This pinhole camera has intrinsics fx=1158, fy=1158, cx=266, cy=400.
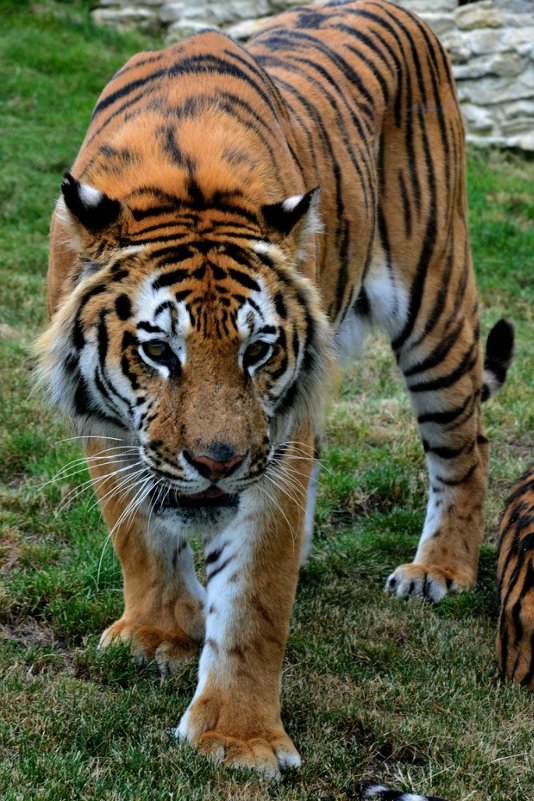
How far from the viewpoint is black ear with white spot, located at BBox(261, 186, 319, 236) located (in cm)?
298

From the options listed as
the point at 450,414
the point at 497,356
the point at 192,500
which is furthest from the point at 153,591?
the point at 497,356

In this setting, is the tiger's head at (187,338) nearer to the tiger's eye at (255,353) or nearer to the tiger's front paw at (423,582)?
the tiger's eye at (255,353)

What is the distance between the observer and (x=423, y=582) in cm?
450

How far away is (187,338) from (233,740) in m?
1.11

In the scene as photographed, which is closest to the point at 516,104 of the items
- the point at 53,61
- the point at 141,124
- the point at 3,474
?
the point at 53,61

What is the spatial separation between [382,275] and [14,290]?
3.49 m

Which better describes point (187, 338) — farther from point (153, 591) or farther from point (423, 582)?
point (423, 582)

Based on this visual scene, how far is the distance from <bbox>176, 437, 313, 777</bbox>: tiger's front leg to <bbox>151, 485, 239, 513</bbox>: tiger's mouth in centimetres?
18

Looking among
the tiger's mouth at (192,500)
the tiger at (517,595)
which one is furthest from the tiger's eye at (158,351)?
the tiger at (517,595)

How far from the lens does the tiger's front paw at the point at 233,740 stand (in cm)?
303

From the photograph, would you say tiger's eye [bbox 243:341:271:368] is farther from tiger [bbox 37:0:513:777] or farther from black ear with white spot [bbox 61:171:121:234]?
black ear with white spot [bbox 61:171:121:234]

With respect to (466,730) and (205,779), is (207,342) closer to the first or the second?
(205,779)

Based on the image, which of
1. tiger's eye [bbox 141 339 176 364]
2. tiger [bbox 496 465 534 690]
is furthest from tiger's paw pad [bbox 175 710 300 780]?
tiger's eye [bbox 141 339 176 364]

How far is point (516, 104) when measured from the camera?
12078 mm
